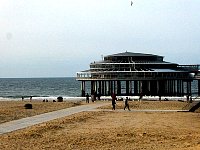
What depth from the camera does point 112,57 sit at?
78.6 metres

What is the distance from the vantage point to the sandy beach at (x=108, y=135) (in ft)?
64.1

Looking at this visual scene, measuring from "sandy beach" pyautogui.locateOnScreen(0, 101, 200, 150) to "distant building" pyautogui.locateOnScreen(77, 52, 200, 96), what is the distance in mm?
39837

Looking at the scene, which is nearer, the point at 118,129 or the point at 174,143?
the point at 174,143

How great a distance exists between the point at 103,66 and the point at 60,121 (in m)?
46.7

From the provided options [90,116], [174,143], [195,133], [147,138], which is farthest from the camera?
[90,116]

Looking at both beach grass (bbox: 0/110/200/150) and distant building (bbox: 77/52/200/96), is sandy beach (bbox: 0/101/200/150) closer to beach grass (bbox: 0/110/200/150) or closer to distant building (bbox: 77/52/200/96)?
beach grass (bbox: 0/110/200/150)

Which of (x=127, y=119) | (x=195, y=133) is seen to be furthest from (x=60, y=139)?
(x=127, y=119)

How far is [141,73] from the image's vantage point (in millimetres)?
69938

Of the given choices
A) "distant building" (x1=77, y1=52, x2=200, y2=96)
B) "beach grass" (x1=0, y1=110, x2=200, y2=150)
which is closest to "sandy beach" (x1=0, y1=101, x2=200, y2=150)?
"beach grass" (x1=0, y1=110, x2=200, y2=150)

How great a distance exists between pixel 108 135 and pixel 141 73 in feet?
157

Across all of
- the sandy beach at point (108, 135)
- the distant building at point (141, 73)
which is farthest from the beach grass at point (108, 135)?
the distant building at point (141, 73)

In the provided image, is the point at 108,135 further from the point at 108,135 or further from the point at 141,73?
the point at 141,73

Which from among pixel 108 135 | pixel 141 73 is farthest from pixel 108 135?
pixel 141 73

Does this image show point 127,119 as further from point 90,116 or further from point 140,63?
point 140,63
